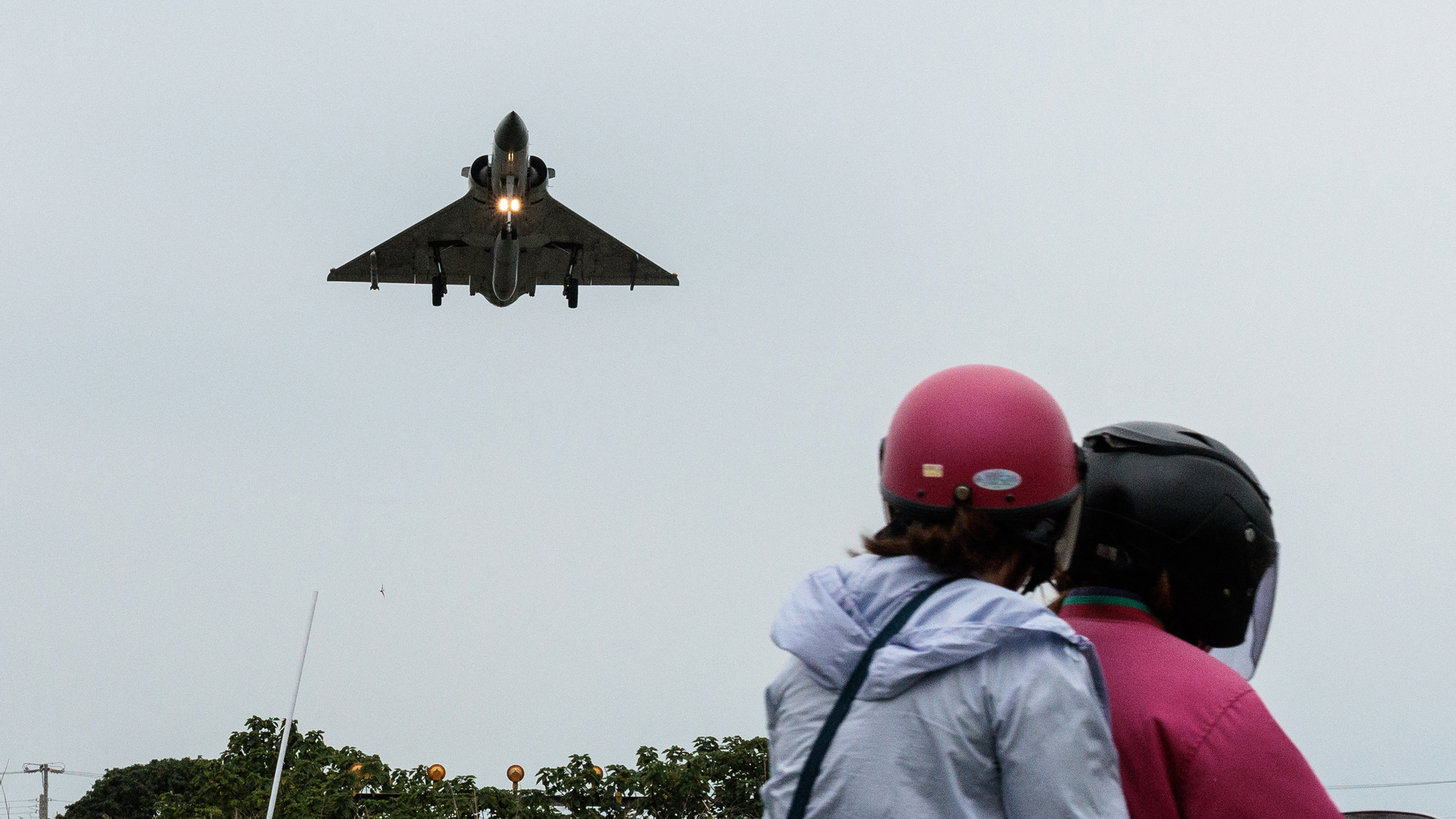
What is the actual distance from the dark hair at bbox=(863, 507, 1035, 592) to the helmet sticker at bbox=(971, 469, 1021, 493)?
5 cm

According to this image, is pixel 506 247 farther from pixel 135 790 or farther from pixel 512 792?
pixel 512 792

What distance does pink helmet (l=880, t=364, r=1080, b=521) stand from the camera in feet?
7.45

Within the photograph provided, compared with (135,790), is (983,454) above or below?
above

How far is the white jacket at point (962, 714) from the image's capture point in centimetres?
188

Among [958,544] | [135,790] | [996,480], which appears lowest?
[135,790]

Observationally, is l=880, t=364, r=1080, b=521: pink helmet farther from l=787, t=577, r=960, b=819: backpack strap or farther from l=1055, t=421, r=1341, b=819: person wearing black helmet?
l=787, t=577, r=960, b=819: backpack strap

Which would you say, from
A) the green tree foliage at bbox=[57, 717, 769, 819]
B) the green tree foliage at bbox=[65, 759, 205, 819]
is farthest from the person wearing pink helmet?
the green tree foliage at bbox=[65, 759, 205, 819]

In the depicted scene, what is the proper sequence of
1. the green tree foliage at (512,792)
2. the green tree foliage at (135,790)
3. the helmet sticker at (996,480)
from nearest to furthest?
the helmet sticker at (996,480)
the green tree foliage at (512,792)
the green tree foliage at (135,790)

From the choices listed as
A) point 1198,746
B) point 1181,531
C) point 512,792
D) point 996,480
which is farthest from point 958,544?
point 512,792

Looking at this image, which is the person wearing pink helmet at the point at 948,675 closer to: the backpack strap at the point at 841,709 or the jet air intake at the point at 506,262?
the backpack strap at the point at 841,709

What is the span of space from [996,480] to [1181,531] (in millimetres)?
509

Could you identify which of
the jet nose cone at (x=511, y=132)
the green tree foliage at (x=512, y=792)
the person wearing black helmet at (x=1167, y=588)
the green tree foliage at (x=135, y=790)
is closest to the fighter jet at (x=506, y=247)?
the jet nose cone at (x=511, y=132)

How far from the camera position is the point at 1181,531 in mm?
2512

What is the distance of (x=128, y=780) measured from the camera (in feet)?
68.3
